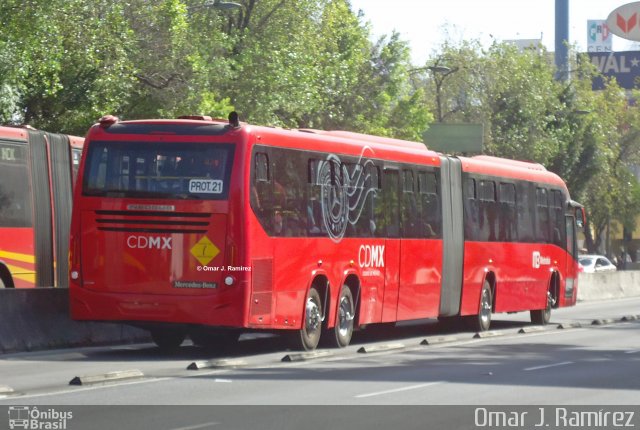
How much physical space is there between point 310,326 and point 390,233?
3.61m

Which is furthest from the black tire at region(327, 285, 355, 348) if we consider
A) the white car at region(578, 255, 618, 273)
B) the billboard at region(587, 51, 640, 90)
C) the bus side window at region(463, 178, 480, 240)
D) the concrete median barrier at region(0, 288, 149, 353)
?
the billboard at region(587, 51, 640, 90)

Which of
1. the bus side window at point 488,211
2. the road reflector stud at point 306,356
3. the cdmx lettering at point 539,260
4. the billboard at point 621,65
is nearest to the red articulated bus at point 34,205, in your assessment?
the road reflector stud at point 306,356

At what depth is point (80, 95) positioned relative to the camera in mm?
34000

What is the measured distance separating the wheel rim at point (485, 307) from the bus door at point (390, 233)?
4743mm

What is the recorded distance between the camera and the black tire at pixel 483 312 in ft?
92.0

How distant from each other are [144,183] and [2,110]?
13410mm

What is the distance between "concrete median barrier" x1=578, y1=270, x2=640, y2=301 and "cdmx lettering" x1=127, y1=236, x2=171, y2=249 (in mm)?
30188

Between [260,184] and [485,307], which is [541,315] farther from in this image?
[260,184]

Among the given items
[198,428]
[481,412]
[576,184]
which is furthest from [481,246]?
[576,184]

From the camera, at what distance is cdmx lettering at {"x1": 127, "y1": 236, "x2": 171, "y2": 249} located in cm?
1851

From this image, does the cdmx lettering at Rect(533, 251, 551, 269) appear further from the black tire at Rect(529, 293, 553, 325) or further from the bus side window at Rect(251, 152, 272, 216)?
the bus side window at Rect(251, 152, 272, 216)

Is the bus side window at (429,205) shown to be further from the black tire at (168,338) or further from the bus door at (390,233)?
the black tire at (168,338)

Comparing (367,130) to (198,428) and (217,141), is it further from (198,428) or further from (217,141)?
(198,428)

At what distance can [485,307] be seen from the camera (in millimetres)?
28422
